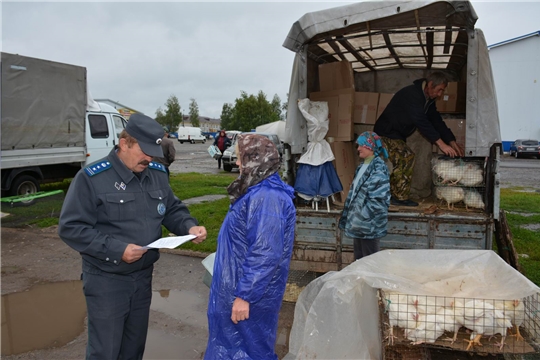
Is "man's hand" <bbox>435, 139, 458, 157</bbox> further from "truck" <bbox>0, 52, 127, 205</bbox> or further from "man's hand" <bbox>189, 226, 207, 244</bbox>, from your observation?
"truck" <bbox>0, 52, 127, 205</bbox>

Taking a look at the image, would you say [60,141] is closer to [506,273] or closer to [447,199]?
[447,199]

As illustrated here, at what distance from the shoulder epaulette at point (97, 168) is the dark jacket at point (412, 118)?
3989 mm

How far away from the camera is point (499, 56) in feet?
115

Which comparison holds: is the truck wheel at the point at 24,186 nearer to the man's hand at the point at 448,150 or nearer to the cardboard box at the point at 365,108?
the cardboard box at the point at 365,108

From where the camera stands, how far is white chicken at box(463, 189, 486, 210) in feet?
16.1

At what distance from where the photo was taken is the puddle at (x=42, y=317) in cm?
396

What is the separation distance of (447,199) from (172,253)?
4.24 metres

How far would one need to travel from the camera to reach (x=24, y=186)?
1051 centimetres

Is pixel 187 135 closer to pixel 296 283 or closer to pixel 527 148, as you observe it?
pixel 527 148

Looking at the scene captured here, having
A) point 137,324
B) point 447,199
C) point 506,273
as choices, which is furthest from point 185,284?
point 506,273

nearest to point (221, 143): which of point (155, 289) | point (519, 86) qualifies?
point (155, 289)

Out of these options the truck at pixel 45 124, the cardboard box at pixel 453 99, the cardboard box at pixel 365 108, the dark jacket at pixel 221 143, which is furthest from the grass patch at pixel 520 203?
the dark jacket at pixel 221 143

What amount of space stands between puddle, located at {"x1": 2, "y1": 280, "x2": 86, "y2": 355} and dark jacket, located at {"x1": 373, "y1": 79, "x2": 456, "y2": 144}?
449 cm

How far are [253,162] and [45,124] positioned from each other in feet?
32.6
